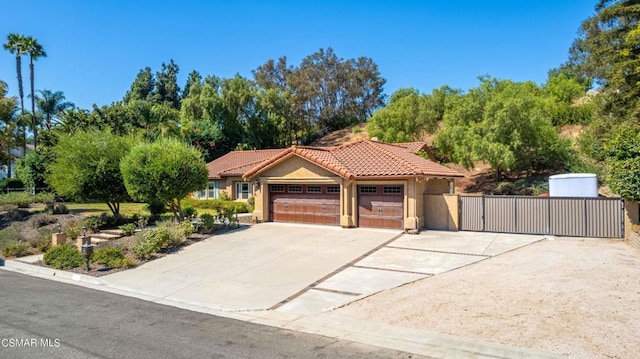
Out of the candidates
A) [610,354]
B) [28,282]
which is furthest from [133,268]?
[610,354]

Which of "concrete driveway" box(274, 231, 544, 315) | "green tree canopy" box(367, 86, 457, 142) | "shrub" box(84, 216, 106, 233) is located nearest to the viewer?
"concrete driveway" box(274, 231, 544, 315)

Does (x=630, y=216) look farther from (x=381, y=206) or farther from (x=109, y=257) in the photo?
(x=109, y=257)

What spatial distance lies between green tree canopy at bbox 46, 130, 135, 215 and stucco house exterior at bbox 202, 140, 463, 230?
6.67 meters

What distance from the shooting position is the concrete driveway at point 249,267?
10.8 m

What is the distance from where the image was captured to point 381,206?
19.5 m

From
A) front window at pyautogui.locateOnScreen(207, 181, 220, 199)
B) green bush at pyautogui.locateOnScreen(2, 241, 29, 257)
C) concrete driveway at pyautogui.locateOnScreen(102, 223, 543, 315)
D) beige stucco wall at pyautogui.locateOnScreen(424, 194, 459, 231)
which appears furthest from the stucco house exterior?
front window at pyautogui.locateOnScreen(207, 181, 220, 199)

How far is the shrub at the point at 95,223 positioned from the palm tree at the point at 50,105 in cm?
3812

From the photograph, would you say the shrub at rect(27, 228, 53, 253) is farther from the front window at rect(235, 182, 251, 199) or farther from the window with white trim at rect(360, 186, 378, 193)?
the front window at rect(235, 182, 251, 199)

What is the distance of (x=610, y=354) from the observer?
6.53 metres

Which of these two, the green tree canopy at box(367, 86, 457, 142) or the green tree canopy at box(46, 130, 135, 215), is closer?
the green tree canopy at box(46, 130, 135, 215)

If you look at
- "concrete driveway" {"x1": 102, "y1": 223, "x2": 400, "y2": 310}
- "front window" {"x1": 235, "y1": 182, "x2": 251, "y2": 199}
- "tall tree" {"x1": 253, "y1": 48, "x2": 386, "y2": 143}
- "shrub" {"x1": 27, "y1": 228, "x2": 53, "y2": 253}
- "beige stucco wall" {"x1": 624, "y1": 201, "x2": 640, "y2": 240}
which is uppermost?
"tall tree" {"x1": 253, "y1": 48, "x2": 386, "y2": 143}

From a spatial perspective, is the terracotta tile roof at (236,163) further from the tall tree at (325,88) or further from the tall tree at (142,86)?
the tall tree at (142,86)

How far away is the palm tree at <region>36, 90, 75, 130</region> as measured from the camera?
52031 mm

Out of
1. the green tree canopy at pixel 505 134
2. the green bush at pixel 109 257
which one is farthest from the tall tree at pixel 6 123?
the green tree canopy at pixel 505 134
